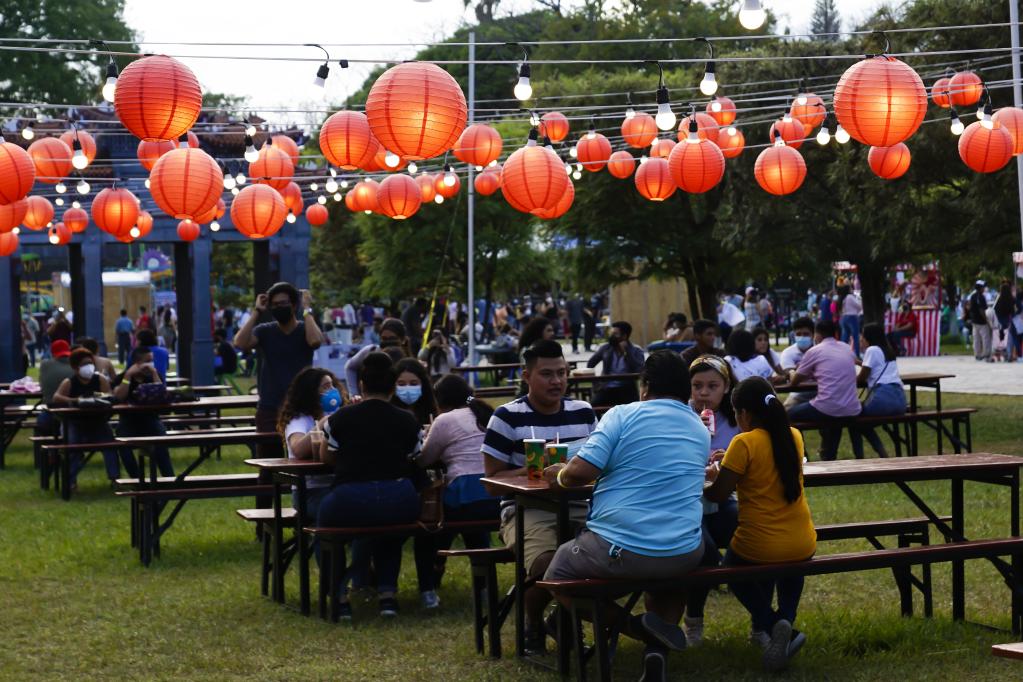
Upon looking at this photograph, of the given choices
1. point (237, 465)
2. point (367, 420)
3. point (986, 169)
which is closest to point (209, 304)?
point (237, 465)

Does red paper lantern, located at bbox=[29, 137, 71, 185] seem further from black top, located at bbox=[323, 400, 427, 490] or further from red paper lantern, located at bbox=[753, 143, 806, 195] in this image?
black top, located at bbox=[323, 400, 427, 490]

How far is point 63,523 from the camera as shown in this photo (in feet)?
38.0

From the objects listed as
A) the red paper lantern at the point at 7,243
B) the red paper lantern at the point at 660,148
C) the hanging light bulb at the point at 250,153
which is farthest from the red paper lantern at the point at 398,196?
the red paper lantern at the point at 7,243

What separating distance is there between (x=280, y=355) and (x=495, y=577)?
425cm

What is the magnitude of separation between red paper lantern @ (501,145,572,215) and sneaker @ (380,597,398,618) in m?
4.59

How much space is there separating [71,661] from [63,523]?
5.04 meters

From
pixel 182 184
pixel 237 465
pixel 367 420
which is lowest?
pixel 237 465

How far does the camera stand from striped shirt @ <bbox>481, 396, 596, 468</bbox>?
6.73 m

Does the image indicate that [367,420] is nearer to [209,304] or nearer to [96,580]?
[96,580]

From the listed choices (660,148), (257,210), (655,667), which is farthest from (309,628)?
(660,148)

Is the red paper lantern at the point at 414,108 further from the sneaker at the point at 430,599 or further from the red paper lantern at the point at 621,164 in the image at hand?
the red paper lantern at the point at 621,164

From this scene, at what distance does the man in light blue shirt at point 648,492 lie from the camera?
5652 mm

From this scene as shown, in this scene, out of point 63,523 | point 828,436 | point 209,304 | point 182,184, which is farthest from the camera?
point 209,304

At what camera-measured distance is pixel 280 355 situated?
10.5 metres
